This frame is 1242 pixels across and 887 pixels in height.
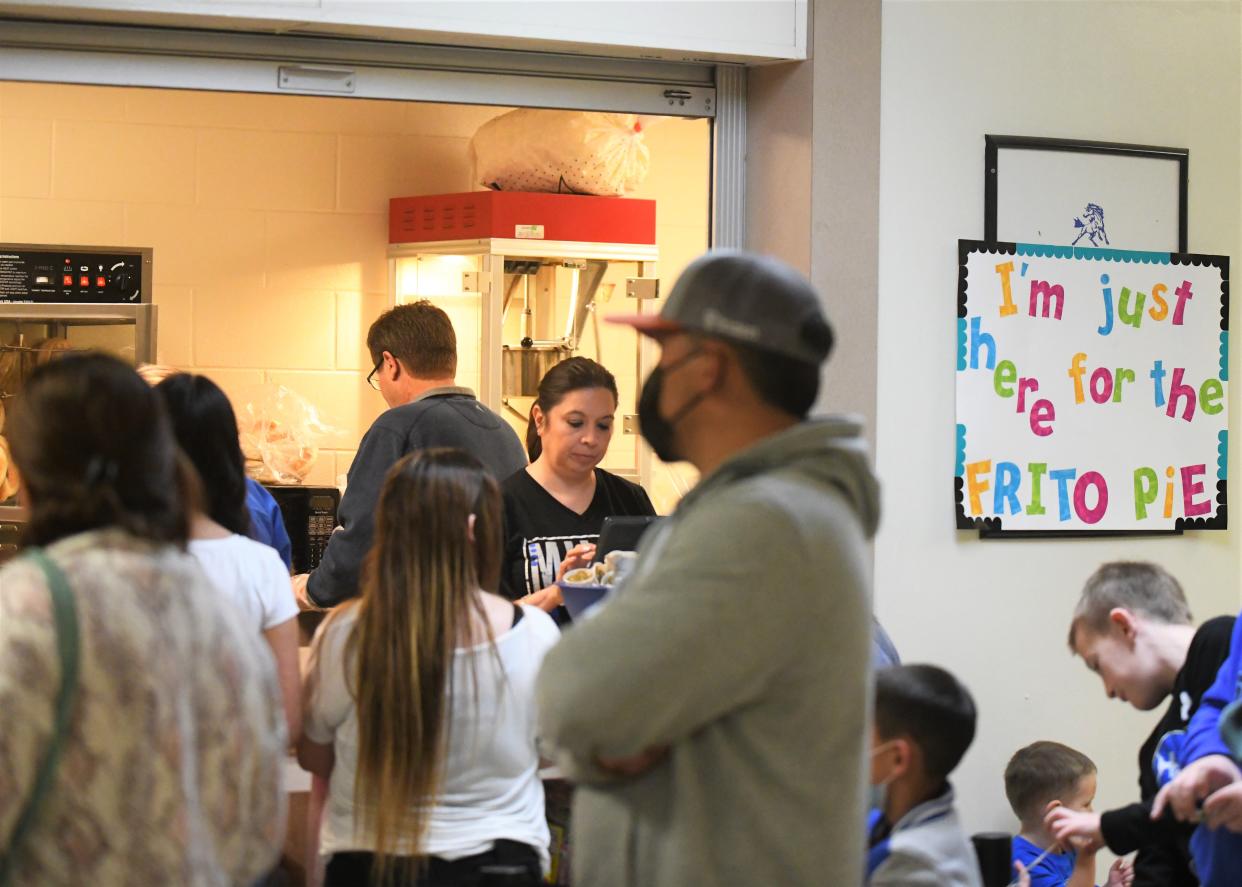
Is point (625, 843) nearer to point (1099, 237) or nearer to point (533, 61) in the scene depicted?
point (533, 61)

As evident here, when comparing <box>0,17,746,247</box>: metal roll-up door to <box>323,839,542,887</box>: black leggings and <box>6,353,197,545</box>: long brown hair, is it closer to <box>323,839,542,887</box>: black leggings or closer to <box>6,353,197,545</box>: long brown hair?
<box>323,839,542,887</box>: black leggings

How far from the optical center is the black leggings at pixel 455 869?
2.08 m

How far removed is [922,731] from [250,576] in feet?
3.17

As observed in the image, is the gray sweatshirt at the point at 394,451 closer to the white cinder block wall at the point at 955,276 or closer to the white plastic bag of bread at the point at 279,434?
the white cinder block wall at the point at 955,276

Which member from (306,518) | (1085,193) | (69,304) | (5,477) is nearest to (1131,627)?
(1085,193)

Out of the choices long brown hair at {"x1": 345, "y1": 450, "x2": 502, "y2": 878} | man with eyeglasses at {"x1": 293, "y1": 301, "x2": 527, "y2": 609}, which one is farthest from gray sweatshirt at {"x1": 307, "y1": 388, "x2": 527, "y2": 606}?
long brown hair at {"x1": 345, "y1": 450, "x2": 502, "y2": 878}

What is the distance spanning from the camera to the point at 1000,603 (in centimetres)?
357

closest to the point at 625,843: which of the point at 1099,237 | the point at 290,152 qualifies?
the point at 1099,237

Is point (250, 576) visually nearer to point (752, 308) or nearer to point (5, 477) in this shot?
point (752, 308)

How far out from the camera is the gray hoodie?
136 centimetres

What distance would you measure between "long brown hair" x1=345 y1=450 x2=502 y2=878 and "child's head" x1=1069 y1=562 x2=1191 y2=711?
101 centimetres

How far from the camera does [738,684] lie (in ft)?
4.55

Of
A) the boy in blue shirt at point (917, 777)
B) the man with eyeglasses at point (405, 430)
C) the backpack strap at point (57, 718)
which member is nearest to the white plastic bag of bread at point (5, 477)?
the man with eyeglasses at point (405, 430)

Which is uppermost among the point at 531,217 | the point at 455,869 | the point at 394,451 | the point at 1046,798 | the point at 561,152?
the point at 561,152
